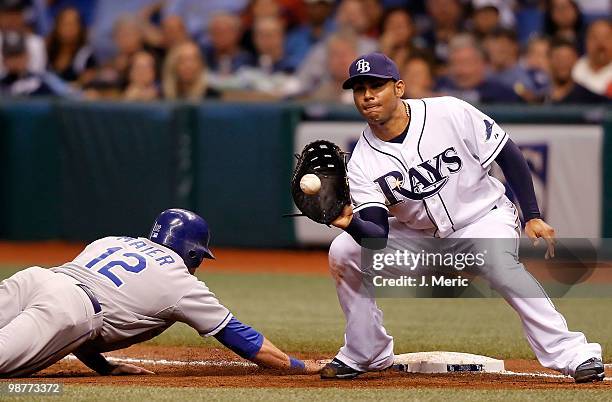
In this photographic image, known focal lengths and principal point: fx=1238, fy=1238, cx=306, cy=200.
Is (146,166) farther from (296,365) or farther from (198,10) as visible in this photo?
(296,365)

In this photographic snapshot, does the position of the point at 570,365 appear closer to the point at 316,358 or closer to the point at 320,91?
the point at 316,358

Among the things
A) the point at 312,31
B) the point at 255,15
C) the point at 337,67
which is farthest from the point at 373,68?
the point at 255,15

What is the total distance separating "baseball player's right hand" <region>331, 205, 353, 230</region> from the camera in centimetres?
553

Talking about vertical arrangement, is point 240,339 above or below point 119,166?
above

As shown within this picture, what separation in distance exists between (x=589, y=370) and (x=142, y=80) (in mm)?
7954

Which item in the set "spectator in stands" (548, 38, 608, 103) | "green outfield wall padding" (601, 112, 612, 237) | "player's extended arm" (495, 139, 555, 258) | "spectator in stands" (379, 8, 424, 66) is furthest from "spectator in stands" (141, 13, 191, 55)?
"player's extended arm" (495, 139, 555, 258)

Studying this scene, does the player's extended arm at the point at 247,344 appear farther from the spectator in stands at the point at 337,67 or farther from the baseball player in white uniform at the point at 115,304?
the spectator in stands at the point at 337,67

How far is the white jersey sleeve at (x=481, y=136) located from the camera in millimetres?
6059

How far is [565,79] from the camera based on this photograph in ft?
37.5

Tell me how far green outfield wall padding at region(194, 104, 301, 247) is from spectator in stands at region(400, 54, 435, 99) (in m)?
1.13

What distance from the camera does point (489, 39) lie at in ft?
40.0

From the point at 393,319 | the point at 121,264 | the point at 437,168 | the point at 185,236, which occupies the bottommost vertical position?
the point at 393,319

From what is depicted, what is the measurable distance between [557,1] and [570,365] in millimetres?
7587

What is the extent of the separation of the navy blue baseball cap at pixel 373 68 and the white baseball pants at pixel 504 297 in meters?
0.78
